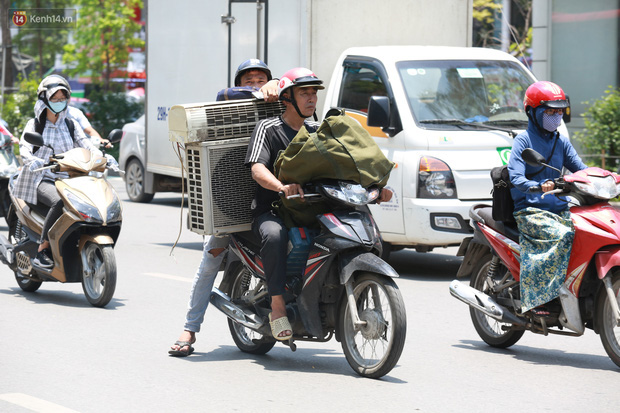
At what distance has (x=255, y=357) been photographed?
6.88 m

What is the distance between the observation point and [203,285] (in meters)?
6.87

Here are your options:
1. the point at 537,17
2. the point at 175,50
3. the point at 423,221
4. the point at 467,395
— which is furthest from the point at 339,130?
the point at 537,17

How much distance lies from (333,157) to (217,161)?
0.88 meters

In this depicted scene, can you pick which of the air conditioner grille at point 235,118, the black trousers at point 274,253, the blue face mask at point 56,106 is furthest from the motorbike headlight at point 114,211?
the black trousers at point 274,253

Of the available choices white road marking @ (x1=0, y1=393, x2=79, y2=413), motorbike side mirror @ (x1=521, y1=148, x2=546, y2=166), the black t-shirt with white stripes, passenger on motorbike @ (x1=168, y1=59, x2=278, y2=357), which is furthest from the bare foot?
motorbike side mirror @ (x1=521, y1=148, x2=546, y2=166)

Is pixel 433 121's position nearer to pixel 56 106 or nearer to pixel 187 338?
pixel 56 106

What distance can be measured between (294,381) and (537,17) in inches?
590

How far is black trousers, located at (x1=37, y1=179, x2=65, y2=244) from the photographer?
29.1ft

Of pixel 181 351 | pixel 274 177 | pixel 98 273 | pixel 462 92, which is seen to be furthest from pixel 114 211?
A: pixel 462 92

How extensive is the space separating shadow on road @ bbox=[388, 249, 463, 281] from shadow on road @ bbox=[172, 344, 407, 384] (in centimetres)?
Answer: 369

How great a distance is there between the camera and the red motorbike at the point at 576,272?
637 centimetres

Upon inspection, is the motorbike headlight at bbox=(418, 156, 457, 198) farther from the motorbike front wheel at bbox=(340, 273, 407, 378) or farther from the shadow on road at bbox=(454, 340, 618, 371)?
the motorbike front wheel at bbox=(340, 273, 407, 378)

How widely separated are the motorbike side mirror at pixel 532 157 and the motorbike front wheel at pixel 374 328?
119 centimetres

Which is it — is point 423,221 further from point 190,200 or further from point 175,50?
point 175,50
